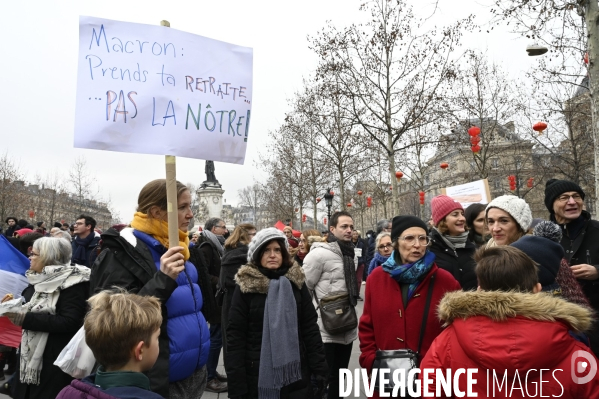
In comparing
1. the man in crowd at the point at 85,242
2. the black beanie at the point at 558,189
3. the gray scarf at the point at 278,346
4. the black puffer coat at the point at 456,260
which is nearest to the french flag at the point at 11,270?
the gray scarf at the point at 278,346

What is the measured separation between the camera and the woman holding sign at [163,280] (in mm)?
2434

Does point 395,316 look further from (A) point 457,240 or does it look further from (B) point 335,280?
(B) point 335,280

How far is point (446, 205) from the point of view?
3.99 m

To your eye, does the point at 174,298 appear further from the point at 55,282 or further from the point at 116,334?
the point at 55,282

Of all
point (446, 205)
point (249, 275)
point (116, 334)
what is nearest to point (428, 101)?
point (446, 205)

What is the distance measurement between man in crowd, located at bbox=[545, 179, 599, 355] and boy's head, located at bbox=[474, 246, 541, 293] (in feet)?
5.38

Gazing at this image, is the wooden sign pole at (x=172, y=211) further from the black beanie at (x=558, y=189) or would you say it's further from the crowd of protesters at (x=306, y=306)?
the black beanie at (x=558, y=189)

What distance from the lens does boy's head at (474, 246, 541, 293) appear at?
212 centimetres

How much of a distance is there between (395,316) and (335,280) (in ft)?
5.41

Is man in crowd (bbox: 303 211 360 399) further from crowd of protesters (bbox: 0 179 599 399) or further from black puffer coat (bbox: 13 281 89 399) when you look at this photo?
black puffer coat (bbox: 13 281 89 399)

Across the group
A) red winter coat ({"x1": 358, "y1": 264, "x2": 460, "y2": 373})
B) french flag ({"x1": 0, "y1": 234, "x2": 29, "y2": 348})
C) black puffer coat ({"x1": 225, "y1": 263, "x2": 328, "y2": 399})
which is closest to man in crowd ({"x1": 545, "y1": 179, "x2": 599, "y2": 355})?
red winter coat ({"x1": 358, "y1": 264, "x2": 460, "y2": 373})

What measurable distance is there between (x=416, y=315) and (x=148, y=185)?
6.20 feet

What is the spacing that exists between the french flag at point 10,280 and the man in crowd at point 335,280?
2.64m

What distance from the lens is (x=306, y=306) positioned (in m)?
3.51
